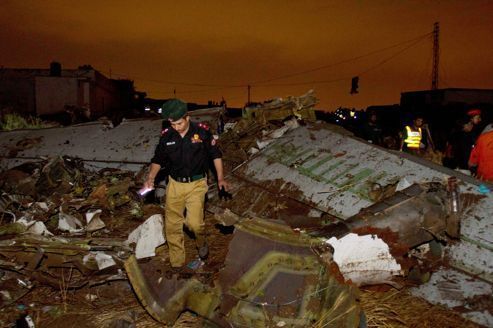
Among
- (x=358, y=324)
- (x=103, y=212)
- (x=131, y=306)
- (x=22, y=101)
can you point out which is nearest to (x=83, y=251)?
(x=131, y=306)

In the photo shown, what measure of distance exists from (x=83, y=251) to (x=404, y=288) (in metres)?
2.93

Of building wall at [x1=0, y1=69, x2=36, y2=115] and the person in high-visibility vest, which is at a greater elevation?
building wall at [x1=0, y1=69, x2=36, y2=115]

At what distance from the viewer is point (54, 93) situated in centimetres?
2166

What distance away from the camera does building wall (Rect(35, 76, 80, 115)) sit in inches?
843

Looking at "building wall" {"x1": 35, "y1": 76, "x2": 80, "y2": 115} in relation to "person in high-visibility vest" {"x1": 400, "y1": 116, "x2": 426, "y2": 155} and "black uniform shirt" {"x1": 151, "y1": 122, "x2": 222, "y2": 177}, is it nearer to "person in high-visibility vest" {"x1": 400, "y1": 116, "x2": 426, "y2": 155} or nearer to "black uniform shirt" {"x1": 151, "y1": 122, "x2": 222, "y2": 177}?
"person in high-visibility vest" {"x1": 400, "y1": 116, "x2": 426, "y2": 155}

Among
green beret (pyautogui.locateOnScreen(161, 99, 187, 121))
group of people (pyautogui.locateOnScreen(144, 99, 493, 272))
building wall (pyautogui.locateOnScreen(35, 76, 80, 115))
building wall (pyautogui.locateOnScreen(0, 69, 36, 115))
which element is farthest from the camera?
building wall (pyautogui.locateOnScreen(0, 69, 36, 115))

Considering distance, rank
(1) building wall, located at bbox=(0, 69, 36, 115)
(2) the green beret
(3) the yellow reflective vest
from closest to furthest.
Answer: (2) the green beret < (3) the yellow reflective vest < (1) building wall, located at bbox=(0, 69, 36, 115)

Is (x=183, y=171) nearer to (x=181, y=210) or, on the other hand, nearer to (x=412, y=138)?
(x=181, y=210)

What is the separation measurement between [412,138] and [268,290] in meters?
7.02

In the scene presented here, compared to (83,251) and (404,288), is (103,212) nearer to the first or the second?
(83,251)

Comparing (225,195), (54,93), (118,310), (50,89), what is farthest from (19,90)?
(118,310)

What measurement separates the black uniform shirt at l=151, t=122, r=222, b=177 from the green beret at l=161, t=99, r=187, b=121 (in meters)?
0.22

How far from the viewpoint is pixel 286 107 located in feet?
21.7

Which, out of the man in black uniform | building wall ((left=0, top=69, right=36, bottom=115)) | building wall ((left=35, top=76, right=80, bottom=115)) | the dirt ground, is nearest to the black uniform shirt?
the man in black uniform
